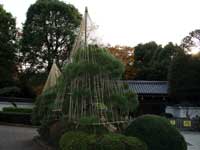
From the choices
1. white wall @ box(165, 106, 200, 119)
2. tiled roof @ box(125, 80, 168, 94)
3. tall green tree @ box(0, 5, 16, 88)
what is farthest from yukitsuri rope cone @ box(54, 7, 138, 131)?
tall green tree @ box(0, 5, 16, 88)

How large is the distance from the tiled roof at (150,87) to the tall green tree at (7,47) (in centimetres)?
926

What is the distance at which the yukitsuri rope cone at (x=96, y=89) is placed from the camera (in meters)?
10.0

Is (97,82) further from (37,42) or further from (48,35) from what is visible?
(48,35)

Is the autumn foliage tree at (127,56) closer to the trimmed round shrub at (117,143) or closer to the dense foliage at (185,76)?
the dense foliage at (185,76)

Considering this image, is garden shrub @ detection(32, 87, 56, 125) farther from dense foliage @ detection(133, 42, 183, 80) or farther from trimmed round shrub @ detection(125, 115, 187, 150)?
dense foliage @ detection(133, 42, 183, 80)

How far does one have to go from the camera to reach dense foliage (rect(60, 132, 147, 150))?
848 cm

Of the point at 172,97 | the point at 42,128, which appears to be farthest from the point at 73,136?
the point at 172,97

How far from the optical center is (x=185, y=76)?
24.6 m

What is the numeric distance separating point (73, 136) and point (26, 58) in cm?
2315

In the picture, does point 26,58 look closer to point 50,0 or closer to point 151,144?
point 50,0

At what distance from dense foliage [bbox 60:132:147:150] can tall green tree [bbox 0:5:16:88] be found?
2113cm

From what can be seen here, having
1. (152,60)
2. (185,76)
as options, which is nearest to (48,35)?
(152,60)

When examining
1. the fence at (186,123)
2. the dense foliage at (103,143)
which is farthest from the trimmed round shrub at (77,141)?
the fence at (186,123)

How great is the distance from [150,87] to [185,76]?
18.1ft
